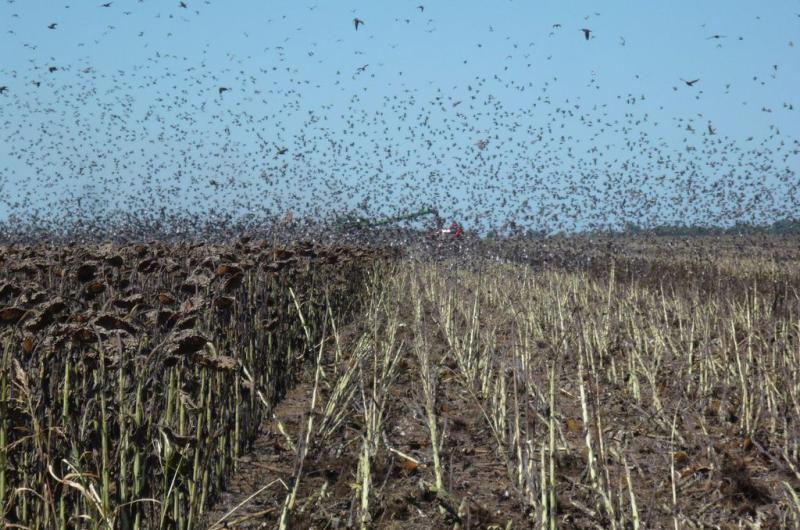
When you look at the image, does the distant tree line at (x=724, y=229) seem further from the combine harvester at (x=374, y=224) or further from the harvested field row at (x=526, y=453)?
the harvested field row at (x=526, y=453)

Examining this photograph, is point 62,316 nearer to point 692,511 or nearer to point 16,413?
point 16,413

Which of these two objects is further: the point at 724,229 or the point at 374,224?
the point at 724,229

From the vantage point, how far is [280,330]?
743 cm

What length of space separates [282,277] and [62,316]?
3963 mm

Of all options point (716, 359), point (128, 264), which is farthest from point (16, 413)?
point (716, 359)

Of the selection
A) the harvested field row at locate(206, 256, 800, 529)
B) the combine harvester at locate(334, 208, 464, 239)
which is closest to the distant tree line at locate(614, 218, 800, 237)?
the combine harvester at locate(334, 208, 464, 239)

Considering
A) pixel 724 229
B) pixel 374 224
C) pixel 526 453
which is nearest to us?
pixel 526 453

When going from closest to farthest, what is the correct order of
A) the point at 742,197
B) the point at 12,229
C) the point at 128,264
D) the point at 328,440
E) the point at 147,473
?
the point at 147,473
the point at 328,440
the point at 128,264
the point at 12,229
the point at 742,197

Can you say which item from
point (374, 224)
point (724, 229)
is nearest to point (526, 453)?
point (374, 224)

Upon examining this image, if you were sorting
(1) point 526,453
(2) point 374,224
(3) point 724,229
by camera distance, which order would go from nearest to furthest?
1. (1) point 526,453
2. (2) point 374,224
3. (3) point 724,229

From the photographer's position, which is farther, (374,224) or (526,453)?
(374,224)

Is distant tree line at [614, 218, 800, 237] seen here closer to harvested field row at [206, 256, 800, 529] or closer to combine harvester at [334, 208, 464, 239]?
combine harvester at [334, 208, 464, 239]

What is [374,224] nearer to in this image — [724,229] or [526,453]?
[724,229]

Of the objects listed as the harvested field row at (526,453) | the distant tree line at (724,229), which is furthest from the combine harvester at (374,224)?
the harvested field row at (526,453)
